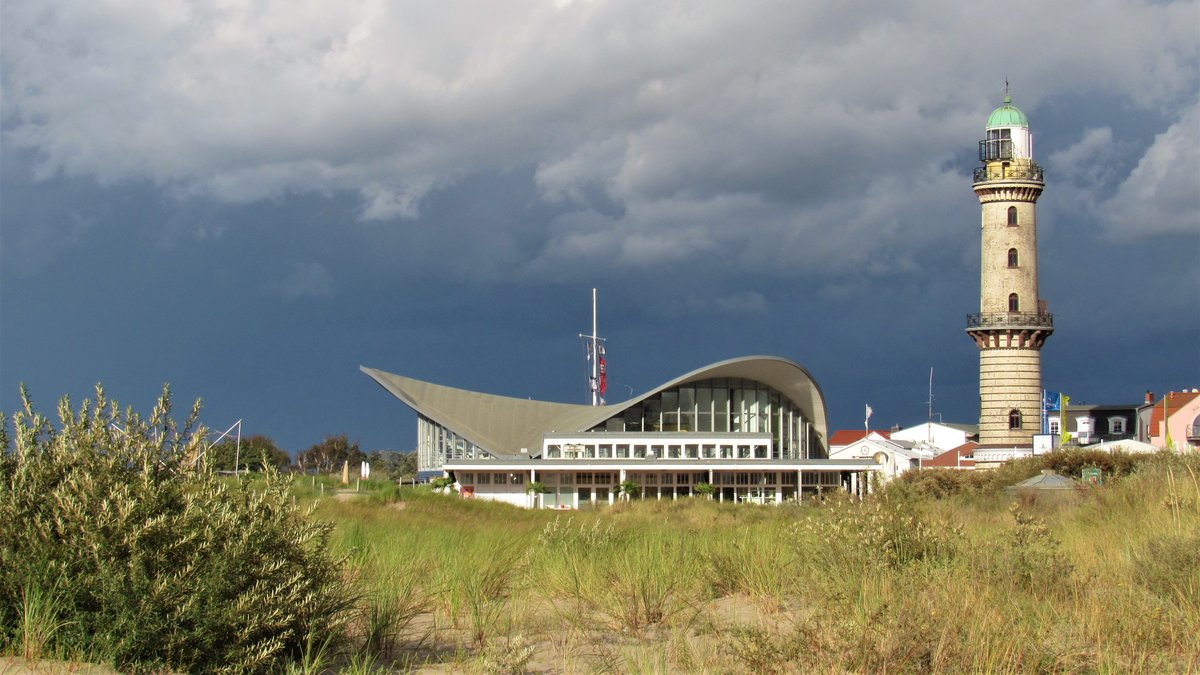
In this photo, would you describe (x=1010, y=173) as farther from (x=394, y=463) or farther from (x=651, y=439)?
(x=394, y=463)

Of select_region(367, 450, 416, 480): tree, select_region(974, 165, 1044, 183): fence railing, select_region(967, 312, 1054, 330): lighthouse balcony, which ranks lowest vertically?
select_region(367, 450, 416, 480): tree

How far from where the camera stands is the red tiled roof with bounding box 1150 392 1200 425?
72.6 meters

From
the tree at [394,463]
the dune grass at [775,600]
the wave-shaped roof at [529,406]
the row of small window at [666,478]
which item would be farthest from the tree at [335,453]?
the dune grass at [775,600]

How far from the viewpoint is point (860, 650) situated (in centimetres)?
717

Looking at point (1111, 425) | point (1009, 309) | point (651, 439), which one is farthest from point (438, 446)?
point (1111, 425)

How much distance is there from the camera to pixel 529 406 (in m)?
72.0

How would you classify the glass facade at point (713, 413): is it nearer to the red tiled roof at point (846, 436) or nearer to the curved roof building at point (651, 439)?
the curved roof building at point (651, 439)

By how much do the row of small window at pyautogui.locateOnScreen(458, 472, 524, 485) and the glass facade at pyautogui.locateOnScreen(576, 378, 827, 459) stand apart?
6288mm

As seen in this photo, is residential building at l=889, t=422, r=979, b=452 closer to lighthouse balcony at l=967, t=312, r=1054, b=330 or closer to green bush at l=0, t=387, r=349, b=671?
lighthouse balcony at l=967, t=312, r=1054, b=330

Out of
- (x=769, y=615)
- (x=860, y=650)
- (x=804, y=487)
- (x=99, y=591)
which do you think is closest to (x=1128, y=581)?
(x=769, y=615)

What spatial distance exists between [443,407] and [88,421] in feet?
207

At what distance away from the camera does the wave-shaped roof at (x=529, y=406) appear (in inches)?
2434

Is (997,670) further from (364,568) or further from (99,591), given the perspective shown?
(364,568)

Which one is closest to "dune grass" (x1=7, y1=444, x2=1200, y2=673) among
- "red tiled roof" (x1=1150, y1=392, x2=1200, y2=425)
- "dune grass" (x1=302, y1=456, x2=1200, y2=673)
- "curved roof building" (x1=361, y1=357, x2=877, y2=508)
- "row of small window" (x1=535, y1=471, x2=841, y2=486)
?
"dune grass" (x1=302, y1=456, x2=1200, y2=673)
